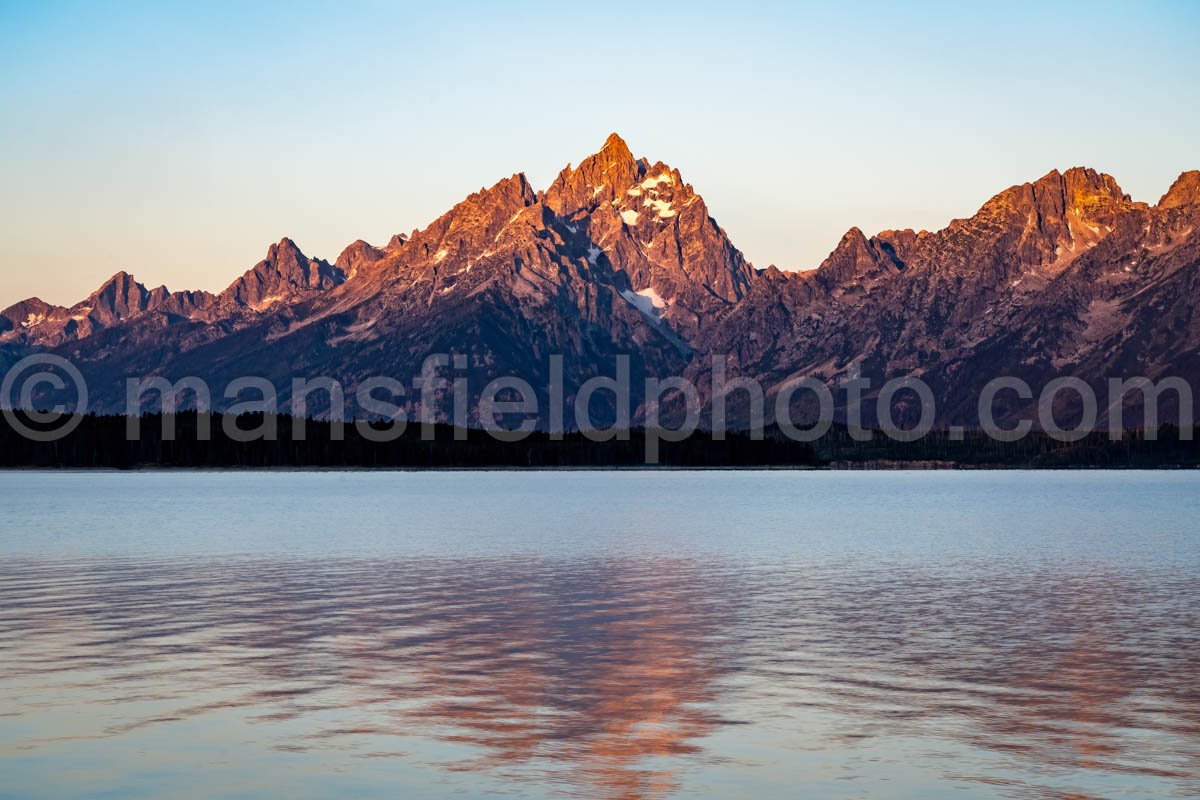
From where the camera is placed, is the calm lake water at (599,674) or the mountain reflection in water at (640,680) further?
the mountain reflection in water at (640,680)

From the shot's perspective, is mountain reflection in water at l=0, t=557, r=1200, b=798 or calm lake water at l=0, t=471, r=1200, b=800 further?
mountain reflection in water at l=0, t=557, r=1200, b=798

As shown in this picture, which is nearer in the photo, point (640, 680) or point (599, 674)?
point (640, 680)

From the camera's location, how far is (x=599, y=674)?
38125 mm

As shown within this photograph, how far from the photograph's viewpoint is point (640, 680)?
37.2 m

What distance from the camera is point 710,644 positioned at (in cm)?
4416

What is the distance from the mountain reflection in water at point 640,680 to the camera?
1081 inches

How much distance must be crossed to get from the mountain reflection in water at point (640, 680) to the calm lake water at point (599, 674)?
127 mm

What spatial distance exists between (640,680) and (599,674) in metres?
1.43

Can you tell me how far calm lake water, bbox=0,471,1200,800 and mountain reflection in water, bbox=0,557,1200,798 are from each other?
127mm

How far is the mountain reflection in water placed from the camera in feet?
90.1

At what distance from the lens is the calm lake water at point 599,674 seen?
2678 centimetres

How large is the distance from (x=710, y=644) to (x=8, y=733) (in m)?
21.3

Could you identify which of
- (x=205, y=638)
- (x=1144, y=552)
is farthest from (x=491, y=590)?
(x=1144, y=552)

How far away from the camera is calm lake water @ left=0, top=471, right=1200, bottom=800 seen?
26781mm
